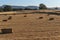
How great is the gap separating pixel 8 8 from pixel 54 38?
55.5m

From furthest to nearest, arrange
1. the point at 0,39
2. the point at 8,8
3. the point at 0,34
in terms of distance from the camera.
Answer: the point at 8,8, the point at 0,34, the point at 0,39

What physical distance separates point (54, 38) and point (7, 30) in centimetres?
475

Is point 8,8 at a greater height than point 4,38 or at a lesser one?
lesser

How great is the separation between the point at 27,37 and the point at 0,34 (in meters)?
2.62

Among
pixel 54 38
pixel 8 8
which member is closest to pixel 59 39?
pixel 54 38

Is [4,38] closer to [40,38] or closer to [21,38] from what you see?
[21,38]

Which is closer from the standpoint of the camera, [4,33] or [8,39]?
[8,39]

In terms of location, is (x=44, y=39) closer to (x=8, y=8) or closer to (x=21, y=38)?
(x=21, y=38)

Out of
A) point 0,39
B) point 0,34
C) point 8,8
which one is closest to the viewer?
point 0,39

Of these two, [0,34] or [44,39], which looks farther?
[0,34]

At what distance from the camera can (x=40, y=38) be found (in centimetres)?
1689

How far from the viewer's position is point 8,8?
234ft

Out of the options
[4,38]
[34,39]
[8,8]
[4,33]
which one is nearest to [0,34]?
[4,33]

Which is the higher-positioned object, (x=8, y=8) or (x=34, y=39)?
(x=34, y=39)
